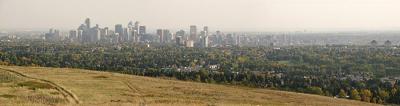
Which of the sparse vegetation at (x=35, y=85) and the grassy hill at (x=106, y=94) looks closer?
the grassy hill at (x=106, y=94)

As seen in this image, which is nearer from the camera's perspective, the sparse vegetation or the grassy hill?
the grassy hill

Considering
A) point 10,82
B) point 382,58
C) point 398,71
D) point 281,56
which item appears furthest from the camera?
point 281,56

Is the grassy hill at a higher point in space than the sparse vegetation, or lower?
lower

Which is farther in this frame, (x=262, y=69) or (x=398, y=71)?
(x=262, y=69)

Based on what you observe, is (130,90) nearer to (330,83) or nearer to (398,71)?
(330,83)

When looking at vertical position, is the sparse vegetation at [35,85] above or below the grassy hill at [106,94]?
above

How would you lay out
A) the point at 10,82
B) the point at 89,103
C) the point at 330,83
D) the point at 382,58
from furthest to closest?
1. the point at 382,58
2. the point at 330,83
3. the point at 10,82
4. the point at 89,103

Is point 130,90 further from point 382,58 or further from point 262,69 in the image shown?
point 382,58

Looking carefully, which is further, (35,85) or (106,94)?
(35,85)

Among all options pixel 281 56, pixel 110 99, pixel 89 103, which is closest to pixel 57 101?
pixel 89 103

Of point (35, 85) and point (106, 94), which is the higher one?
point (35, 85)
